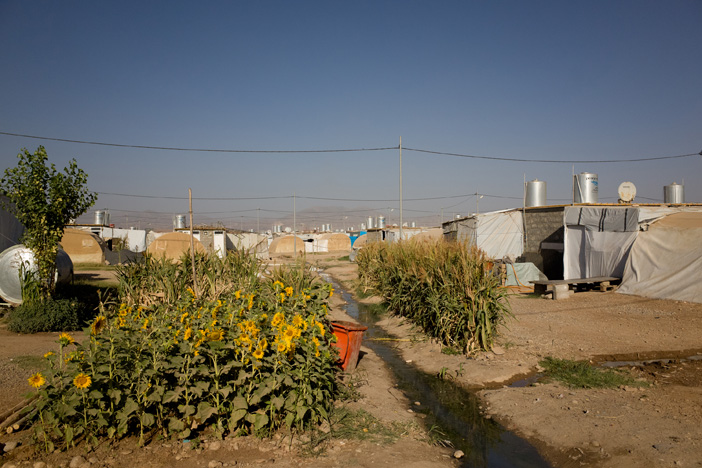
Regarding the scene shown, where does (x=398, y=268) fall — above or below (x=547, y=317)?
above

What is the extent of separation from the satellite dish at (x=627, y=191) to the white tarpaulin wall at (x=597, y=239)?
378 centimetres

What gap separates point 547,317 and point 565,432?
259 inches

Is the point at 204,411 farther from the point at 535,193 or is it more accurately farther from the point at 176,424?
the point at 535,193

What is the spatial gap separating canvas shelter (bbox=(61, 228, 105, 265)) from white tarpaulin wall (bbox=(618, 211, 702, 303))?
26.8 meters

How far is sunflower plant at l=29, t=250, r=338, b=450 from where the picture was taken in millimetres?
3859

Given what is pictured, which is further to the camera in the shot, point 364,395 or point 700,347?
point 700,347

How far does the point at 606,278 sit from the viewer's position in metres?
14.8

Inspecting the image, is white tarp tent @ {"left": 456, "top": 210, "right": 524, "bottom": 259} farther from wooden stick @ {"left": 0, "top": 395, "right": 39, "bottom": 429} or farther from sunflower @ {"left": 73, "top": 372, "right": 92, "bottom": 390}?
sunflower @ {"left": 73, "top": 372, "right": 92, "bottom": 390}

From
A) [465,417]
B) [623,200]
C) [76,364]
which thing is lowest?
[465,417]

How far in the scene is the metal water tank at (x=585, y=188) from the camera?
62.8 ft

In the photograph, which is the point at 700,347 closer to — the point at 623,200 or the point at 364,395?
the point at 364,395

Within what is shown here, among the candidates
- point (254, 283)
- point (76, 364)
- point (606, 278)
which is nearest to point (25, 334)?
point (254, 283)

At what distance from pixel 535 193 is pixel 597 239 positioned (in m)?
5.31

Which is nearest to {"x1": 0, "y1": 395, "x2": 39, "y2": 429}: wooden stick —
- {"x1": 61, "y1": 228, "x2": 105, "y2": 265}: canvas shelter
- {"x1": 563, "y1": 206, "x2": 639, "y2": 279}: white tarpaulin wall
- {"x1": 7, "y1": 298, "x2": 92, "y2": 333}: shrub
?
{"x1": 7, "y1": 298, "x2": 92, "y2": 333}: shrub
